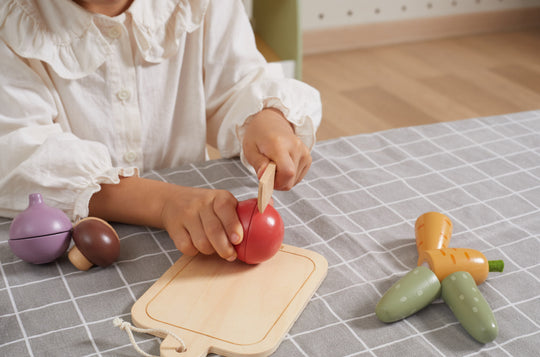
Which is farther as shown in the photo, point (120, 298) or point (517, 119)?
point (517, 119)

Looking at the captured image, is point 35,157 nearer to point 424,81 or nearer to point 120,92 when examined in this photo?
point 120,92

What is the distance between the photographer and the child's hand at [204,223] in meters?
0.57

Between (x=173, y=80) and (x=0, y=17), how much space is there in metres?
0.24

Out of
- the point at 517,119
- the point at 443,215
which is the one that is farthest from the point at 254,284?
the point at 517,119

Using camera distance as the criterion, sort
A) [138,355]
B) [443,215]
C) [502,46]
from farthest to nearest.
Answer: [502,46] → [443,215] → [138,355]

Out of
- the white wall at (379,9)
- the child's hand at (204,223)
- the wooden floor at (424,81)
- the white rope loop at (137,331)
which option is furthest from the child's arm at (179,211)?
the white wall at (379,9)

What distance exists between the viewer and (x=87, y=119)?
0.78 m

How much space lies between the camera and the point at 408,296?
515 millimetres

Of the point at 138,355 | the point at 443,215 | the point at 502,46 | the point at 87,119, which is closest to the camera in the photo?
the point at 138,355

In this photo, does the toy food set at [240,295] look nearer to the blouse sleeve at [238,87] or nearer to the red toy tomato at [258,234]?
the red toy tomato at [258,234]

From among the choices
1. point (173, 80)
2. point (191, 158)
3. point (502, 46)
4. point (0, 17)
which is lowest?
point (502, 46)

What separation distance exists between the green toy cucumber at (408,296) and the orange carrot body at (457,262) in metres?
0.02

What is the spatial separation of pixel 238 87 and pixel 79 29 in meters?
0.23

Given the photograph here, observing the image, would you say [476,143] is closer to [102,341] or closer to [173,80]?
[173,80]
